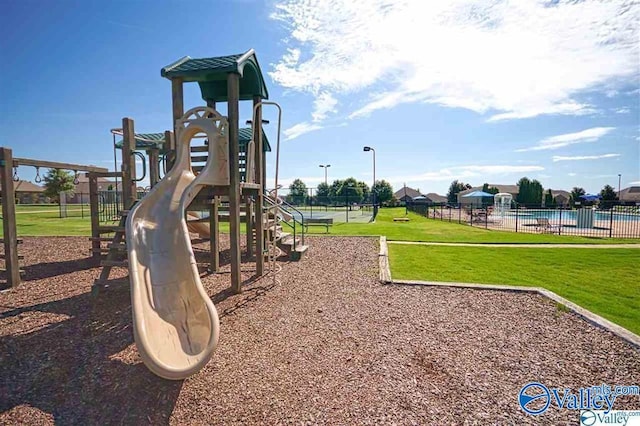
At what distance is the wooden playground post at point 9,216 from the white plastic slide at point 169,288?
3.69 metres

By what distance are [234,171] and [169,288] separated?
278 cm

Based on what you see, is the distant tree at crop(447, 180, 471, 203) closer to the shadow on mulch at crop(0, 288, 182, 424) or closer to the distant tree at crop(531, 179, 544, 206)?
the distant tree at crop(531, 179, 544, 206)

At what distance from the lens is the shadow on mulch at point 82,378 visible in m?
2.72

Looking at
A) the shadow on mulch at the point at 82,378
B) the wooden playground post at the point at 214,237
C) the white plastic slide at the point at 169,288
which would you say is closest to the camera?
the shadow on mulch at the point at 82,378

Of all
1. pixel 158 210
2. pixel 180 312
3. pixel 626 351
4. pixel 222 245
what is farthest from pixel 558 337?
pixel 222 245

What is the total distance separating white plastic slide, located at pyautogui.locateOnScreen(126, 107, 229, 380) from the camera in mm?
2818

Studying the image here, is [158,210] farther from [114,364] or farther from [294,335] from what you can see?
[294,335]

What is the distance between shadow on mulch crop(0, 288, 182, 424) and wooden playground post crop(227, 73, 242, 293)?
6.42 feet

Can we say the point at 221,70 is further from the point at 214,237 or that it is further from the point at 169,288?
the point at 169,288

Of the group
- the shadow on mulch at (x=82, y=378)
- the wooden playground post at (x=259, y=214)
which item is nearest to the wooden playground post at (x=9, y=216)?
the shadow on mulch at (x=82, y=378)

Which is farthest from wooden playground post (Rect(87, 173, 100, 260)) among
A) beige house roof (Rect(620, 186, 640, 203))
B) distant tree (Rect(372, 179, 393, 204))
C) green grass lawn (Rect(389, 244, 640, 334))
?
beige house roof (Rect(620, 186, 640, 203))

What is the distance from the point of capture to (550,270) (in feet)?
25.9

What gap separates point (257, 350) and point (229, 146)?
3681mm

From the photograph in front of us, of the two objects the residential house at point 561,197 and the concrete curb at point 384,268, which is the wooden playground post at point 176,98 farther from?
the residential house at point 561,197
